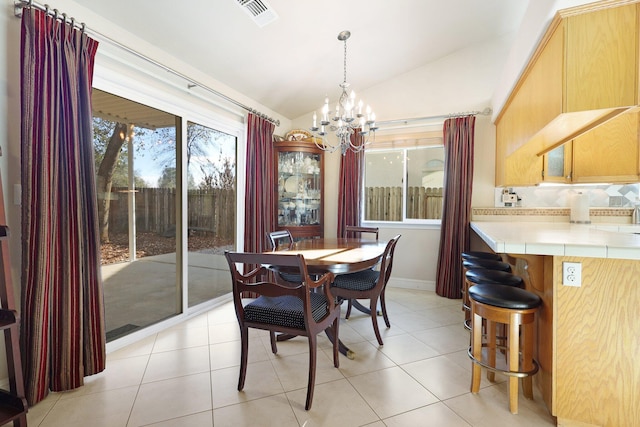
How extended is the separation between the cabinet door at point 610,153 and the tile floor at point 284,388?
1918 mm

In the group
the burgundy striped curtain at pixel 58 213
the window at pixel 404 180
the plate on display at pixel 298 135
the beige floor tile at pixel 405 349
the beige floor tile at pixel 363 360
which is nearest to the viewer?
the burgundy striped curtain at pixel 58 213

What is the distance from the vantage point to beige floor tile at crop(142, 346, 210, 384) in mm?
1960

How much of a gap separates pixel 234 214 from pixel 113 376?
2.04 meters

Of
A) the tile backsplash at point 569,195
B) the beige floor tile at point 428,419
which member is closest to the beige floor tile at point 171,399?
the beige floor tile at point 428,419

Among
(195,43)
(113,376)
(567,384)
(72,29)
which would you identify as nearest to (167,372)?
(113,376)

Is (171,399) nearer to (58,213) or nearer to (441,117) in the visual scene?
(58,213)

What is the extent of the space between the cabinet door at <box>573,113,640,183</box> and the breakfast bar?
1616 millimetres

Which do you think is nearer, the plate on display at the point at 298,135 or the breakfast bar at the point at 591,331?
the breakfast bar at the point at 591,331

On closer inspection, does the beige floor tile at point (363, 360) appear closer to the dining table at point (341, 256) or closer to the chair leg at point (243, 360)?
the dining table at point (341, 256)

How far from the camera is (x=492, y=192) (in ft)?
11.8

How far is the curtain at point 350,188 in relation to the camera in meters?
4.05

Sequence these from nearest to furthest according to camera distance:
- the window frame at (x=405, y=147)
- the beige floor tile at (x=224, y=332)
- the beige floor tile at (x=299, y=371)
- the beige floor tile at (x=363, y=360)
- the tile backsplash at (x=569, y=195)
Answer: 1. the beige floor tile at (x=299, y=371)
2. the beige floor tile at (x=363, y=360)
3. the beige floor tile at (x=224, y=332)
4. the tile backsplash at (x=569, y=195)
5. the window frame at (x=405, y=147)

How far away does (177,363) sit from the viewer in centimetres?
210

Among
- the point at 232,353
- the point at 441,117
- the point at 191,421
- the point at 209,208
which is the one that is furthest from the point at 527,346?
the point at 209,208
